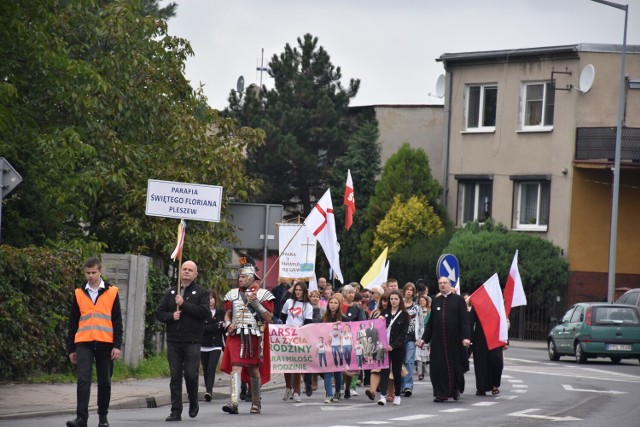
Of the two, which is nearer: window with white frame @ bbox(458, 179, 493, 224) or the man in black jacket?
the man in black jacket

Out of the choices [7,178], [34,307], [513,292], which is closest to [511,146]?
[513,292]

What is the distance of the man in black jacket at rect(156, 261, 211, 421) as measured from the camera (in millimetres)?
16328

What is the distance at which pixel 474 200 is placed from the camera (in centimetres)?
5266

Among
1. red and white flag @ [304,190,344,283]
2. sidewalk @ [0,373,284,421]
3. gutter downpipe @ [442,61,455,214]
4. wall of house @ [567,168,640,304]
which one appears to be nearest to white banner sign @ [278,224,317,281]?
red and white flag @ [304,190,344,283]

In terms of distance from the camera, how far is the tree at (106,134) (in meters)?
23.8

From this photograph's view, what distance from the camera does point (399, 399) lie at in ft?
66.1

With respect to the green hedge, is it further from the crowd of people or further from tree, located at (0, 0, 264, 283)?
tree, located at (0, 0, 264, 283)

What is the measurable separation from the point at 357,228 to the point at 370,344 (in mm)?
35737

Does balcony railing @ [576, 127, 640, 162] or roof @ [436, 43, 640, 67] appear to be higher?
roof @ [436, 43, 640, 67]

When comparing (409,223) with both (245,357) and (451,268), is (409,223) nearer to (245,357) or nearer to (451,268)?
(451,268)

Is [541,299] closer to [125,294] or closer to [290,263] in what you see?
[290,263]

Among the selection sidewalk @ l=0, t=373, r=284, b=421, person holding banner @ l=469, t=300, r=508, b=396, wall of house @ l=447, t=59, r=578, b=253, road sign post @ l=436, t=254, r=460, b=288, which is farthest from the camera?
wall of house @ l=447, t=59, r=578, b=253

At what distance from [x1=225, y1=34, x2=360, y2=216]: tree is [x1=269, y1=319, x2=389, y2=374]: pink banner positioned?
36309mm

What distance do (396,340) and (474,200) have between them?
32.7 metres
